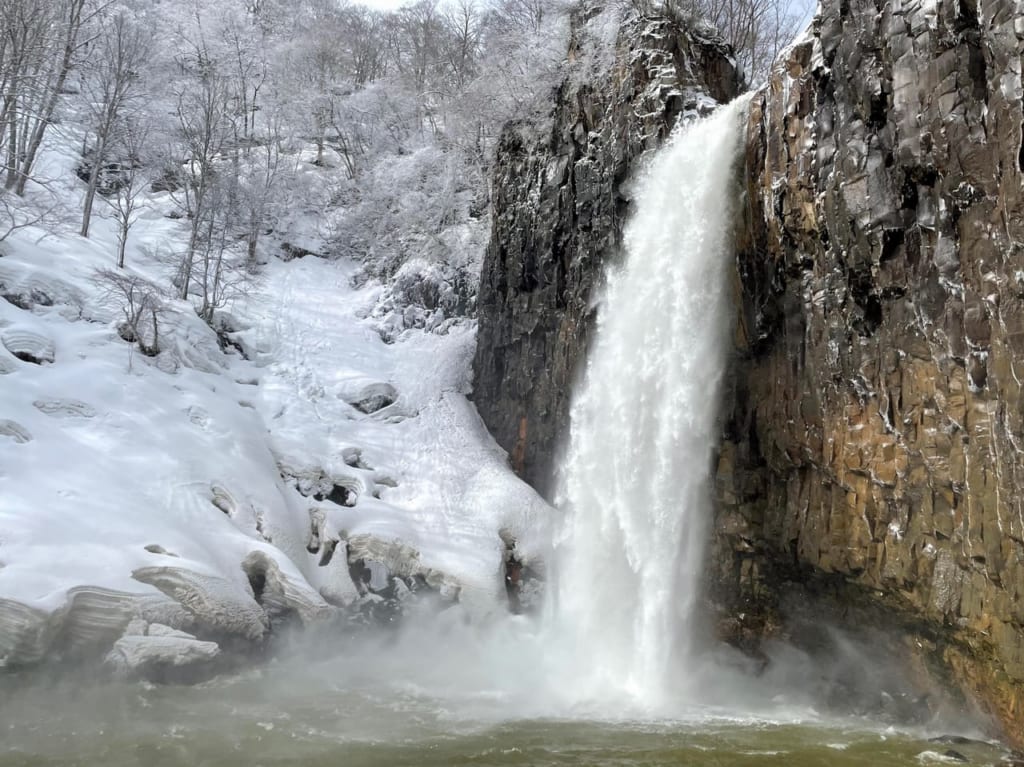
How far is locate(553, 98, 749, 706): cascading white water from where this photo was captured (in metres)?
10.4

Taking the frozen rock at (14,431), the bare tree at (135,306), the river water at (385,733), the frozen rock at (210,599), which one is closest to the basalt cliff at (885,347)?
the river water at (385,733)

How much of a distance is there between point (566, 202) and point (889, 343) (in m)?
8.16

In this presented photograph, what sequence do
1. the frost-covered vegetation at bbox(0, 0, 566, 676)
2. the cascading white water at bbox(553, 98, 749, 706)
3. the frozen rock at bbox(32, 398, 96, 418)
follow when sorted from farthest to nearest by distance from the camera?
the frozen rock at bbox(32, 398, 96, 418) → the cascading white water at bbox(553, 98, 749, 706) → the frost-covered vegetation at bbox(0, 0, 566, 676)

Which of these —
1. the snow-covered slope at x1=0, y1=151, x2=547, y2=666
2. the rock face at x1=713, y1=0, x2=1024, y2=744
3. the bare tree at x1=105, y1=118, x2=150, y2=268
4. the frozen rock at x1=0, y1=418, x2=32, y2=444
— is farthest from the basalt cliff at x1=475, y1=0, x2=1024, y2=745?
the bare tree at x1=105, y1=118, x2=150, y2=268

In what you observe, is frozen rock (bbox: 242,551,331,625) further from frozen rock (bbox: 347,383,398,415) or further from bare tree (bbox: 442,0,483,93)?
bare tree (bbox: 442,0,483,93)

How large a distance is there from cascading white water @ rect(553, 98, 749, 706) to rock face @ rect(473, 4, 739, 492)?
1329mm

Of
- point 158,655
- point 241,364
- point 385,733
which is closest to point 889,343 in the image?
point 385,733

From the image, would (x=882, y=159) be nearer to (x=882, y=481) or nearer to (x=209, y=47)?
(x=882, y=481)

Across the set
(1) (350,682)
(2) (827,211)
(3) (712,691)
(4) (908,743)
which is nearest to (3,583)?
(1) (350,682)

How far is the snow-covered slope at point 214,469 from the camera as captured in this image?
9156 millimetres

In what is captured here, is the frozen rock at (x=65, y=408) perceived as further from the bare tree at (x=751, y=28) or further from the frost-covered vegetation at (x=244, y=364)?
the bare tree at (x=751, y=28)

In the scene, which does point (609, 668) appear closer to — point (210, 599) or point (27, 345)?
point (210, 599)

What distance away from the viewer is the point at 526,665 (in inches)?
428

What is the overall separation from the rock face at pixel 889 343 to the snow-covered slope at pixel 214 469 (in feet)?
18.5
